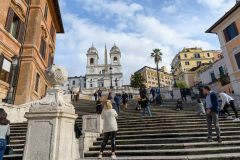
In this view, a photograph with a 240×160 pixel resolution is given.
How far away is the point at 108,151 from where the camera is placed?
6.82 meters

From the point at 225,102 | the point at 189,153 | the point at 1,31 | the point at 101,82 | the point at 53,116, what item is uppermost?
the point at 101,82

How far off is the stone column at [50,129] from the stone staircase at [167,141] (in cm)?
202

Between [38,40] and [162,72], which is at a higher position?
[162,72]

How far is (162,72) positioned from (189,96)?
3242 inches

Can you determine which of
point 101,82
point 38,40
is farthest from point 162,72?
point 38,40

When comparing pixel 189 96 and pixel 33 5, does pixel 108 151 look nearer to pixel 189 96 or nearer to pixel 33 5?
pixel 33 5

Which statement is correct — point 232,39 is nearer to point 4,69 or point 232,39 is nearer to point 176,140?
point 176,140

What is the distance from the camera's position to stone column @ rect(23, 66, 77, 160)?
4592 millimetres

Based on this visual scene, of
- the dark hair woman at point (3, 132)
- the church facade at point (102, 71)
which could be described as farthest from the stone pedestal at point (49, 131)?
the church facade at point (102, 71)

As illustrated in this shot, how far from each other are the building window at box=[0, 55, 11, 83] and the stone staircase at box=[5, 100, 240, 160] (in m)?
4.61

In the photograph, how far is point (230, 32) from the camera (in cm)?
2086

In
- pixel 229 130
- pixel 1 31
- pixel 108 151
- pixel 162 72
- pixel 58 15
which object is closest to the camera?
pixel 108 151

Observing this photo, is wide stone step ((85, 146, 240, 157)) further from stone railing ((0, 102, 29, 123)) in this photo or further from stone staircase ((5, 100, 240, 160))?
stone railing ((0, 102, 29, 123))

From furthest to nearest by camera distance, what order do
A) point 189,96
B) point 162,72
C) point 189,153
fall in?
1. point 162,72
2. point 189,96
3. point 189,153
